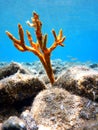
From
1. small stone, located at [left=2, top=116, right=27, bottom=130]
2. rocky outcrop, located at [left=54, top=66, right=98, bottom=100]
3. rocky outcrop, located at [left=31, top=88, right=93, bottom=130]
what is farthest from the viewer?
rocky outcrop, located at [left=54, top=66, right=98, bottom=100]

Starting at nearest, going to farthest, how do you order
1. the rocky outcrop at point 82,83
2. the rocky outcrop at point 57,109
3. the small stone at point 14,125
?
the small stone at point 14,125
the rocky outcrop at point 57,109
the rocky outcrop at point 82,83

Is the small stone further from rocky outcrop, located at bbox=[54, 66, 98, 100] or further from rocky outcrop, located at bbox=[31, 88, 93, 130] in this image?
rocky outcrop, located at bbox=[54, 66, 98, 100]

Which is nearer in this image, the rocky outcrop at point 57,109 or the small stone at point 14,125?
the small stone at point 14,125

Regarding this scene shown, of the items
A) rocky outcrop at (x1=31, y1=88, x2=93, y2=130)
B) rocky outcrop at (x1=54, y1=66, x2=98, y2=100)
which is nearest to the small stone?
rocky outcrop at (x1=31, y1=88, x2=93, y2=130)

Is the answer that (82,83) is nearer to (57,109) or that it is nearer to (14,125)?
(57,109)

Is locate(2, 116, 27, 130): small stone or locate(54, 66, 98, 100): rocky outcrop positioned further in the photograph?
locate(54, 66, 98, 100): rocky outcrop

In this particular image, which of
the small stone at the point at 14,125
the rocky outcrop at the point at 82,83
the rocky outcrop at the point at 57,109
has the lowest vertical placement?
the small stone at the point at 14,125

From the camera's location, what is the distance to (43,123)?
151 inches

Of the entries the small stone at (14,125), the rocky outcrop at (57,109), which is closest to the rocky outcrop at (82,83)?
the rocky outcrop at (57,109)

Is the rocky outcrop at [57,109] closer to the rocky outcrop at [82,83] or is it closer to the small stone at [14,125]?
the rocky outcrop at [82,83]

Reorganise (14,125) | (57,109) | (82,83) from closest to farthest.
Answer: (14,125) → (57,109) → (82,83)

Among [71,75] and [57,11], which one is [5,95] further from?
[57,11]

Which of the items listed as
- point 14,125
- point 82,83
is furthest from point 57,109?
Result: point 14,125

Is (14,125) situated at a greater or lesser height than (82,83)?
lesser
